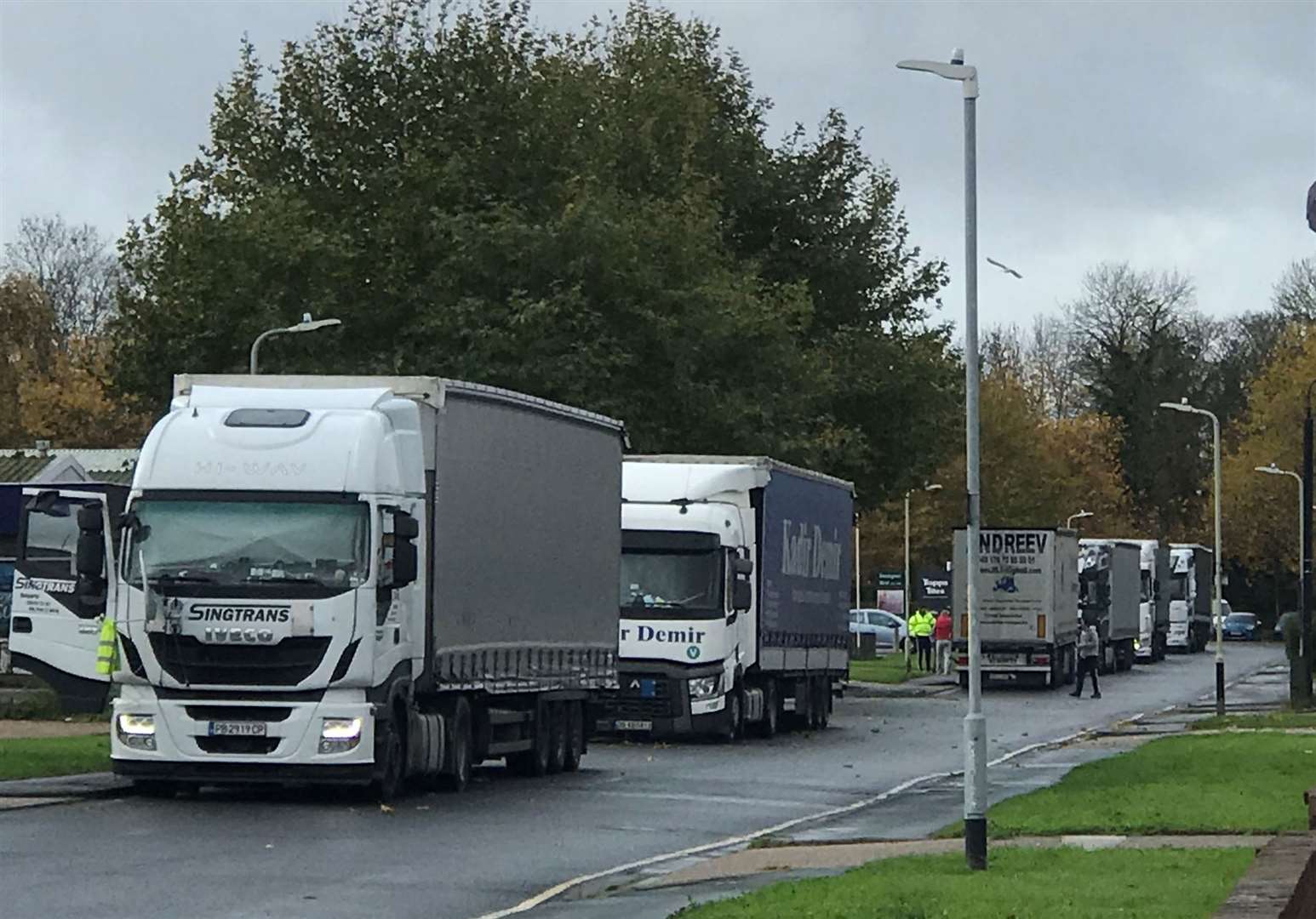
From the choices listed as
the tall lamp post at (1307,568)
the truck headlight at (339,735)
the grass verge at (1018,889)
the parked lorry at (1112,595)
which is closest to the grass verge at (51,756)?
the truck headlight at (339,735)

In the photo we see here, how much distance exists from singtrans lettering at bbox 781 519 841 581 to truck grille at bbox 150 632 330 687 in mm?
16458

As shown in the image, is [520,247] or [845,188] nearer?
[520,247]

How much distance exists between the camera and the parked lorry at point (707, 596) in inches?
1326

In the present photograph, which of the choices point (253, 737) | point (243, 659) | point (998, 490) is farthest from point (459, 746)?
point (998, 490)

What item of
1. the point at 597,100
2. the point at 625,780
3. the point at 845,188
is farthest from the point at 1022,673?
the point at 625,780

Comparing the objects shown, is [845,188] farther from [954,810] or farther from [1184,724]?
[954,810]

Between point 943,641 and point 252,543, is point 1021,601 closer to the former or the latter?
point 943,641

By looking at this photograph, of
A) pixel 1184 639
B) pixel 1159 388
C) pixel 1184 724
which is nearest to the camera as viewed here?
pixel 1184 724

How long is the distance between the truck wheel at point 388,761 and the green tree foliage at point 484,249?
21.2 metres

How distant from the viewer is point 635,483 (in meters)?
34.9

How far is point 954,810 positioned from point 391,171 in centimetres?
2523

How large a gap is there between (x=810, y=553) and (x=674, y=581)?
22.9 feet

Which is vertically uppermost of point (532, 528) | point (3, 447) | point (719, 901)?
point (3, 447)

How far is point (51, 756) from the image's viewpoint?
88.1ft
